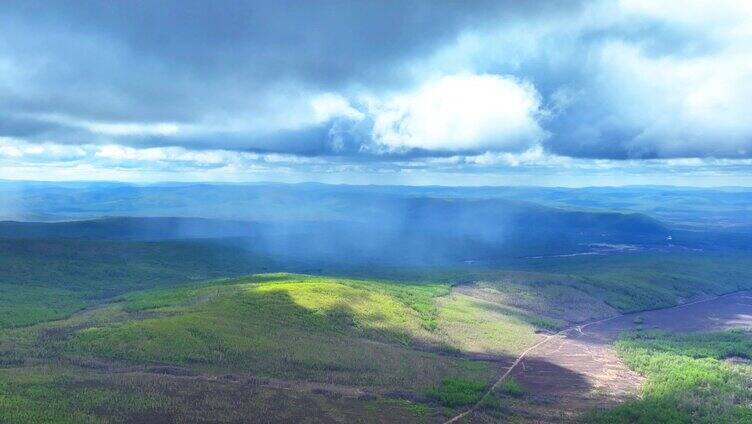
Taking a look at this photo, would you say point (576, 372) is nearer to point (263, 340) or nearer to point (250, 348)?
point (263, 340)

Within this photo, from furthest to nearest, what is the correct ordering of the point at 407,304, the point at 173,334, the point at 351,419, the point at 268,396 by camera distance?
1. the point at 407,304
2. the point at 173,334
3. the point at 268,396
4. the point at 351,419

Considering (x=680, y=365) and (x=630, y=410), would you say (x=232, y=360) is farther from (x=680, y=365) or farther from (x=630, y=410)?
(x=680, y=365)

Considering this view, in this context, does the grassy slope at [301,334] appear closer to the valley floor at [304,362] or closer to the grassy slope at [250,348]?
the grassy slope at [250,348]

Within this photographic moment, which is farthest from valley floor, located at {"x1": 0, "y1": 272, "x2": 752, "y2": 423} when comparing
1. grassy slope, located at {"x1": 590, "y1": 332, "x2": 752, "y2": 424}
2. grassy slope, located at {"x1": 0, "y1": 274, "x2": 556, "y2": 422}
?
grassy slope, located at {"x1": 590, "y1": 332, "x2": 752, "y2": 424}

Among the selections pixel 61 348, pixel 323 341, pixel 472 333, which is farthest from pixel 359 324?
pixel 61 348

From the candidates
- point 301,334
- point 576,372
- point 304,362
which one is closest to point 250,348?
point 304,362

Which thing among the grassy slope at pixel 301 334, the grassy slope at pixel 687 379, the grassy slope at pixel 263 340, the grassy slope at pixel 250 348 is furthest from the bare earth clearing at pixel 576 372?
the grassy slope at pixel 301 334

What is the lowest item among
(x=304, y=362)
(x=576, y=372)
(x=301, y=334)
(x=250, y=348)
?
(x=576, y=372)
